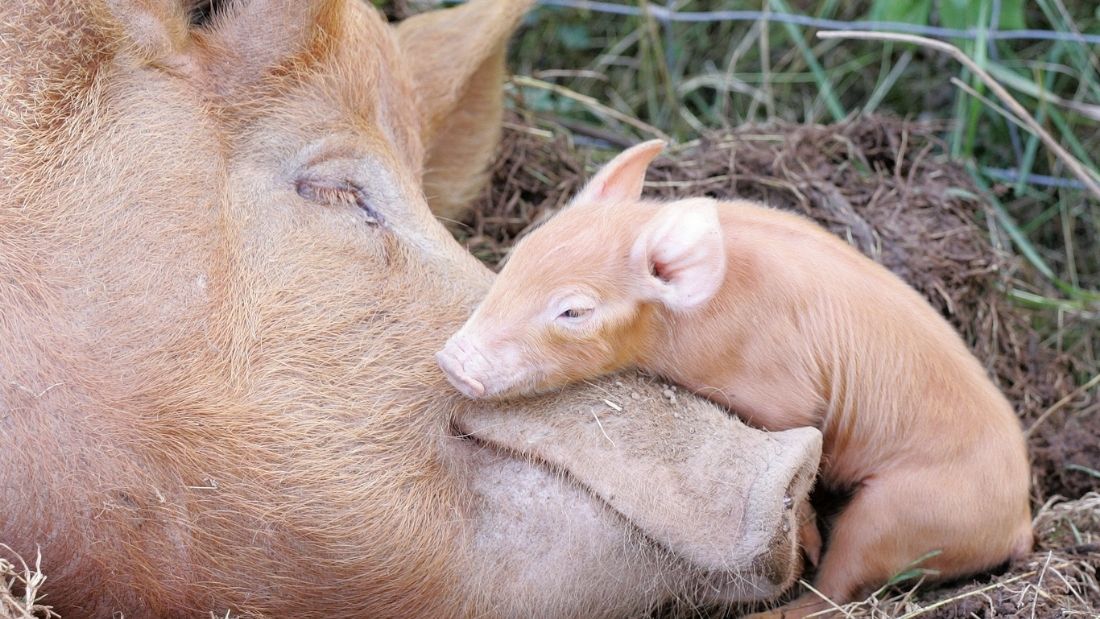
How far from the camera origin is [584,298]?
8.54 feet

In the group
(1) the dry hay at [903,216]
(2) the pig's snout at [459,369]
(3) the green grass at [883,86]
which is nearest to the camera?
(2) the pig's snout at [459,369]

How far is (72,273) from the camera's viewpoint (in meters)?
2.52

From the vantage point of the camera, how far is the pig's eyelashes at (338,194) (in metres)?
2.88

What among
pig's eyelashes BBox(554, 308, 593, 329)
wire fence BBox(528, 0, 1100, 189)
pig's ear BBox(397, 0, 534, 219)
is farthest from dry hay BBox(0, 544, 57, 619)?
wire fence BBox(528, 0, 1100, 189)

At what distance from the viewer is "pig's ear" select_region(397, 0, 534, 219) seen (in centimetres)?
374

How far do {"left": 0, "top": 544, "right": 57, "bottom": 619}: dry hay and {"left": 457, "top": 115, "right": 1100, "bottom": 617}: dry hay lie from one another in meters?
1.71

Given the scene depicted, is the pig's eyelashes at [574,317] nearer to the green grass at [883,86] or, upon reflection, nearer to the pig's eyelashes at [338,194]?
the pig's eyelashes at [338,194]

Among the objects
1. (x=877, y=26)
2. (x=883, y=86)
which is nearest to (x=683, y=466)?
(x=877, y=26)

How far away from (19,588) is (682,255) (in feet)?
4.87

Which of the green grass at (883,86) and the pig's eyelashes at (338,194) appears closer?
the pig's eyelashes at (338,194)

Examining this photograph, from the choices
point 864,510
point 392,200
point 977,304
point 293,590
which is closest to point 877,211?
point 977,304

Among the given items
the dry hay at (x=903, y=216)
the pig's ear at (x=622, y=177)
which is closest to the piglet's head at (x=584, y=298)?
the pig's ear at (x=622, y=177)

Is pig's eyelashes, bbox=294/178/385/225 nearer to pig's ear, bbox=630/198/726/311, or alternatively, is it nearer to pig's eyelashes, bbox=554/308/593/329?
pig's eyelashes, bbox=554/308/593/329

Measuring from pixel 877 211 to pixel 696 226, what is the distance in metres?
1.52
